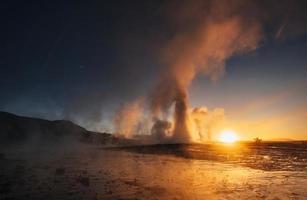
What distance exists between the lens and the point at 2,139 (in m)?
157

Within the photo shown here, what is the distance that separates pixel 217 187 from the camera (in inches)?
1040

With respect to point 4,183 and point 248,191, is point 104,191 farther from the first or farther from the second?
point 248,191

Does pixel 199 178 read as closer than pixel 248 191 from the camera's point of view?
No

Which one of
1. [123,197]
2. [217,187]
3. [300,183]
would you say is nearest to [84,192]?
[123,197]

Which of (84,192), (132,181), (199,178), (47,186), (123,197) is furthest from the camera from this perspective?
(199,178)

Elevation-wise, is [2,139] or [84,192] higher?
[2,139]

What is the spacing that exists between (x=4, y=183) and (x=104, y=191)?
28.8 ft

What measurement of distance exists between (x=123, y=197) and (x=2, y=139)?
6111 inches

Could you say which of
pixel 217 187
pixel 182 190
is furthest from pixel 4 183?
pixel 217 187

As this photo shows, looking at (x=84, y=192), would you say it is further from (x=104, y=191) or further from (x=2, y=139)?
(x=2, y=139)

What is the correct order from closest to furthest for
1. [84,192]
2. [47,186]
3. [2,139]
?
[84,192] → [47,186] → [2,139]

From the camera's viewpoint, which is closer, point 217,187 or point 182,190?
point 182,190

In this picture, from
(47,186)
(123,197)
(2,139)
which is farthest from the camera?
(2,139)

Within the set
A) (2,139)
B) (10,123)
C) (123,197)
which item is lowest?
(123,197)
